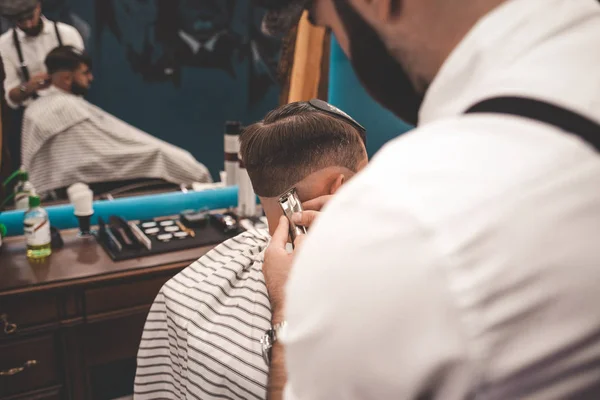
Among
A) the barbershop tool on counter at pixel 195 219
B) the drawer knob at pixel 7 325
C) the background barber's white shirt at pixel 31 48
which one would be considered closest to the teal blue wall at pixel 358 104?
the barbershop tool on counter at pixel 195 219

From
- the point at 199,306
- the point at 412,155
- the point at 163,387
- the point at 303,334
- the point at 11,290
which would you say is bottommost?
the point at 163,387

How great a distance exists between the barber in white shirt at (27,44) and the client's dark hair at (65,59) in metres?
0.02

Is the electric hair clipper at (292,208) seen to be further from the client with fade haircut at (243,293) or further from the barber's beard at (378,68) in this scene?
the barber's beard at (378,68)

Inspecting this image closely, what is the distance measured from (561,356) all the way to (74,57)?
7.65 feet

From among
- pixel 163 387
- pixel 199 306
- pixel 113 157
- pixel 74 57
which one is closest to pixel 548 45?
pixel 199 306

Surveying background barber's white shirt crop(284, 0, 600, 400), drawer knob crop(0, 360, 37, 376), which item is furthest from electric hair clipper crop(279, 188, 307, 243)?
drawer knob crop(0, 360, 37, 376)

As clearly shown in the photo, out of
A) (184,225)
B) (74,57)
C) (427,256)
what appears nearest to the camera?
(427,256)

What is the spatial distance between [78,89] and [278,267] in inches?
62.1

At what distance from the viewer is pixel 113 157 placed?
8.64 ft

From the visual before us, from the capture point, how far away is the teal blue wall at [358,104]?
2.90 meters

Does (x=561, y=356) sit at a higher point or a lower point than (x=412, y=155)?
lower

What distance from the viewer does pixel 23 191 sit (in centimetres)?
242

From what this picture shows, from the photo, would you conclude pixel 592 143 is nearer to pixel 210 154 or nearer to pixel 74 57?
pixel 74 57

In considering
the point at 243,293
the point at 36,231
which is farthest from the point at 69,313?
the point at 243,293
